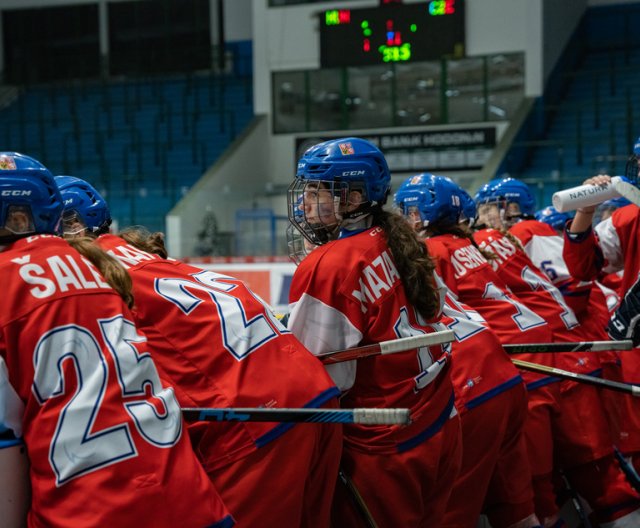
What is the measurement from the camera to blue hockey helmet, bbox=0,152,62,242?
217 centimetres

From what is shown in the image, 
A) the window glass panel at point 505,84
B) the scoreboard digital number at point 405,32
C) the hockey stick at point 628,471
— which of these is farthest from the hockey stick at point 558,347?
the window glass panel at point 505,84

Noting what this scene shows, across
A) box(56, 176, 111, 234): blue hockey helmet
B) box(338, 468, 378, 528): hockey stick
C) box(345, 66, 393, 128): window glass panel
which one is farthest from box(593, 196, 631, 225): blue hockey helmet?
box(345, 66, 393, 128): window glass panel

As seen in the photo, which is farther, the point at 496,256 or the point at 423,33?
the point at 423,33

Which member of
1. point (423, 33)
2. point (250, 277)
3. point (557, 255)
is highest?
point (423, 33)

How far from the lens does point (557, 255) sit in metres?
5.11

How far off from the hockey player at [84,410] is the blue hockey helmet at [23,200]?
0.27ft

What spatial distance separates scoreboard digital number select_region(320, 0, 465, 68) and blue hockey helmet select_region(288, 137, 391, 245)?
1466 cm

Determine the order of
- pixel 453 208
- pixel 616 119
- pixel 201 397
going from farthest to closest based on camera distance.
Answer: pixel 616 119, pixel 453 208, pixel 201 397

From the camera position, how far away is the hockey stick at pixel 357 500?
292 cm

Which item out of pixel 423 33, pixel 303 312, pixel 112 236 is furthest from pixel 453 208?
pixel 423 33

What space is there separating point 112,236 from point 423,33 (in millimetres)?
15452

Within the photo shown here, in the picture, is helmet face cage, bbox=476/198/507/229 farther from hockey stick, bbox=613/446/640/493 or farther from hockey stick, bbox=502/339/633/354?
hockey stick, bbox=502/339/633/354

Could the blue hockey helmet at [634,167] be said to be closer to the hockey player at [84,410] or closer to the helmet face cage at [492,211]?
the helmet face cage at [492,211]

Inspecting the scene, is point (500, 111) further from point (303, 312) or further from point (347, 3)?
point (303, 312)
